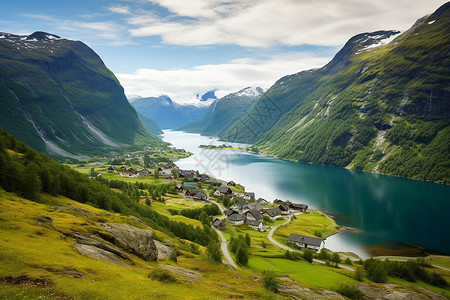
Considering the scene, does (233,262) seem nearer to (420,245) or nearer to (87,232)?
(87,232)

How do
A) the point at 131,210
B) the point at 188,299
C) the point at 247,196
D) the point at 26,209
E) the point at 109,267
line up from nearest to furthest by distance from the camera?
the point at 188,299
the point at 109,267
the point at 26,209
the point at 131,210
the point at 247,196

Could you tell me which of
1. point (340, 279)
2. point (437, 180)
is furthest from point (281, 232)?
point (437, 180)

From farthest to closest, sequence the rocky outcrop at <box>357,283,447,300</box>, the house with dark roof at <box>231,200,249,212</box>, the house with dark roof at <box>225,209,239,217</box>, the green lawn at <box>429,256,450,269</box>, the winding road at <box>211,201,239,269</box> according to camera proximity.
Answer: the house with dark roof at <box>231,200,249,212</box> → the house with dark roof at <box>225,209,239,217</box> → the green lawn at <box>429,256,450,269</box> → the winding road at <box>211,201,239,269</box> → the rocky outcrop at <box>357,283,447,300</box>

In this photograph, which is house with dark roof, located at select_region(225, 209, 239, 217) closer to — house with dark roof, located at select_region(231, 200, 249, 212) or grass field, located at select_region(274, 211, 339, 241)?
house with dark roof, located at select_region(231, 200, 249, 212)

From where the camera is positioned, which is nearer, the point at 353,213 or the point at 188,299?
the point at 188,299

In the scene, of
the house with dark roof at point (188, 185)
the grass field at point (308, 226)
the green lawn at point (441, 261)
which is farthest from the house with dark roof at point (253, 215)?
the green lawn at point (441, 261)

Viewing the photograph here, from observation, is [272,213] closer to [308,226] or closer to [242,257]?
[308,226]

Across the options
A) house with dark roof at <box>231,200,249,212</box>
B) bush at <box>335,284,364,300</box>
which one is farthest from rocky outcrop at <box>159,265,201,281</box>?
house with dark roof at <box>231,200,249,212</box>
